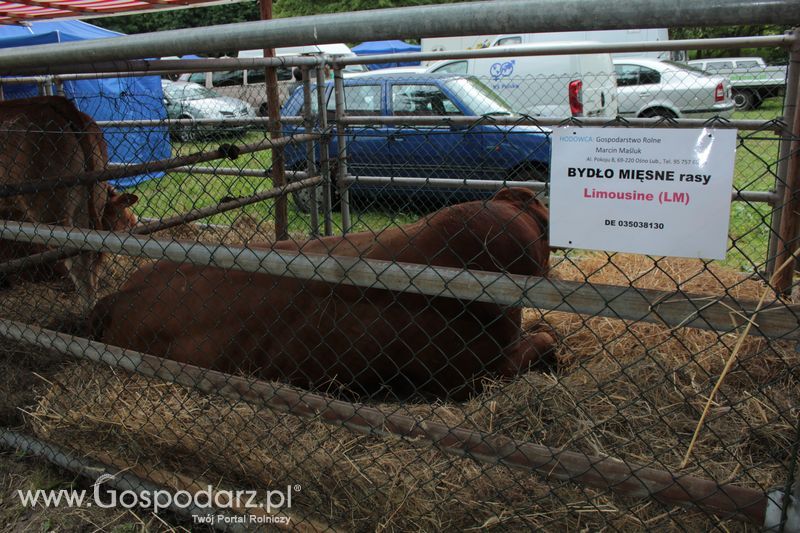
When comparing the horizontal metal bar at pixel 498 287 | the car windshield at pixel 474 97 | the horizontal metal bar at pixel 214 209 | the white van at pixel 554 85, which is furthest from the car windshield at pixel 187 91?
the horizontal metal bar at pixel 498 287

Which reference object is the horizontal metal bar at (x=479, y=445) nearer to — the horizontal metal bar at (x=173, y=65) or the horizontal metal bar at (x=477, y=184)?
the horizontal metal bar at (x=477, y=184)

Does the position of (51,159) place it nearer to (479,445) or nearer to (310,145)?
(310,145)

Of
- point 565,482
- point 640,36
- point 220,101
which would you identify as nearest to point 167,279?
A: point 565,482

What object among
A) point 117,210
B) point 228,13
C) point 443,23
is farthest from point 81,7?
point 228,13

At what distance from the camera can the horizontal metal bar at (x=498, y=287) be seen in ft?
5.64

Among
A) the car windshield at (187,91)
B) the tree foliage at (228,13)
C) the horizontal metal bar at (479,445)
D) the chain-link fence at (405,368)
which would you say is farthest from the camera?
the tree foliage at (228,13)

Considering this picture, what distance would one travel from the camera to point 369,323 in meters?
3.16

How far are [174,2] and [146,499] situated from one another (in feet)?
17.1

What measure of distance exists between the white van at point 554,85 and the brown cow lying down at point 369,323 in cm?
455

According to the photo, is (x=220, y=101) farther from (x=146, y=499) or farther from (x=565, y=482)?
(x=565, y=482)

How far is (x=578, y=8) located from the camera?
1749mm

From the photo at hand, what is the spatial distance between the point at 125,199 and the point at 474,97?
3783 millimetres

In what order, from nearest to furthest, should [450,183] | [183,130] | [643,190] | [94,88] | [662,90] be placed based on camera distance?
1. [643,190]
2. [183,130]
3. [450,183]
4. [94,88]
5. [662,90]

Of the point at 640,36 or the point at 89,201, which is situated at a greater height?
the point at 640,36
